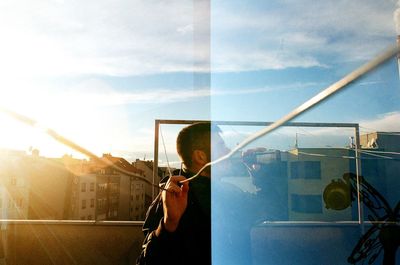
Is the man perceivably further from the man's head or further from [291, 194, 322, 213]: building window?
[291, 194, 322, 213]: building window

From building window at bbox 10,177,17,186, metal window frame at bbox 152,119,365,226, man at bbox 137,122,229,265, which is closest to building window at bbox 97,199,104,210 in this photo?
metal window frame at bbox 152,119,365,226

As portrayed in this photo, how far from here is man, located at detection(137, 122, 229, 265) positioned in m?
0.78

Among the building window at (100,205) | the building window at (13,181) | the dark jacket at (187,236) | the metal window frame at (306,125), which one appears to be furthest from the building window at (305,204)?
the building window at (13,181)

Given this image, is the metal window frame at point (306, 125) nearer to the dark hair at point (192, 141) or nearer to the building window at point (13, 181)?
the dark hair at point (192, 141)

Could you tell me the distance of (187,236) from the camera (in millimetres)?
812

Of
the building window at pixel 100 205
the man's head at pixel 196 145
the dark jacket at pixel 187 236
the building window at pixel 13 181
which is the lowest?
the building window at pixel 13 181

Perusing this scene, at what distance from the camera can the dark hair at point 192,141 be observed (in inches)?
34.7

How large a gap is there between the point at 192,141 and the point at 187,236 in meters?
0.25

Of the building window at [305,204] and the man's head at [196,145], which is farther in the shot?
the building window at [305,204]

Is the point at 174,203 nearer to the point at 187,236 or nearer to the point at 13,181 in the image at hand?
the point at 187,236

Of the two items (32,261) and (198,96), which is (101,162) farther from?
(32,261)

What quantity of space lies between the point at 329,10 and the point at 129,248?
174cm

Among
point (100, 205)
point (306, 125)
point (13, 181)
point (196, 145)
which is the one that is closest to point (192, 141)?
point (196, 145)

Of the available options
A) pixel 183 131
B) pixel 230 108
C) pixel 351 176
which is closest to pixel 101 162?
pixel 183 131
